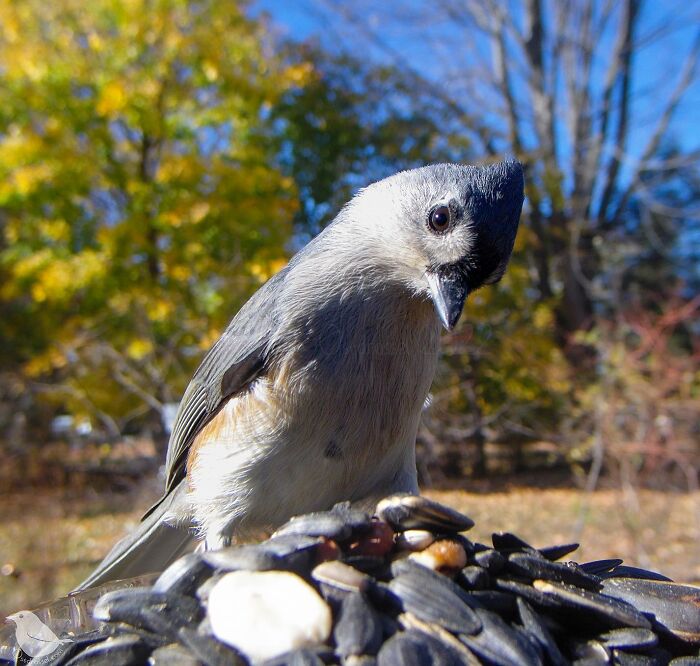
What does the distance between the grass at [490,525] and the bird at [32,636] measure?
158 inches

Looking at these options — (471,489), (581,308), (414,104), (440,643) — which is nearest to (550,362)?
(471,489)

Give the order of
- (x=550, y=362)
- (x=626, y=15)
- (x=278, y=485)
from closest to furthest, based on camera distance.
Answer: (x=278, y=485), (x=550, y=362), (x=626, y=15)

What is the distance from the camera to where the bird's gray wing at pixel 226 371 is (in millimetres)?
2164

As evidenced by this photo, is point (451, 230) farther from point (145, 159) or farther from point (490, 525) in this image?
point (145, 159)

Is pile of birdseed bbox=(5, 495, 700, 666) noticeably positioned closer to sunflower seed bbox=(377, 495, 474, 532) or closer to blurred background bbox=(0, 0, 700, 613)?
sunflower seed bbox=(377, 495, 474, 532)

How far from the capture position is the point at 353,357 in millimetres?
2014

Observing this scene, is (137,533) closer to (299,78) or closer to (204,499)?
(204,499)

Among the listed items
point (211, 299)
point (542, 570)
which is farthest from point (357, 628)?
point (211, 299)

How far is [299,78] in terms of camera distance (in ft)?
24.7

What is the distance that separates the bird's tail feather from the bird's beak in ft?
4.19

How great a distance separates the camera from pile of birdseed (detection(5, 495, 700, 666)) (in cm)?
127

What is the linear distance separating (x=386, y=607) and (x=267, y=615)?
0.90 ft

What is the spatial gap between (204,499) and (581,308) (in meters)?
11.1

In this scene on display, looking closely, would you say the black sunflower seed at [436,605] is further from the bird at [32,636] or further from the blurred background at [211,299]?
the blurred background at [211,299]
